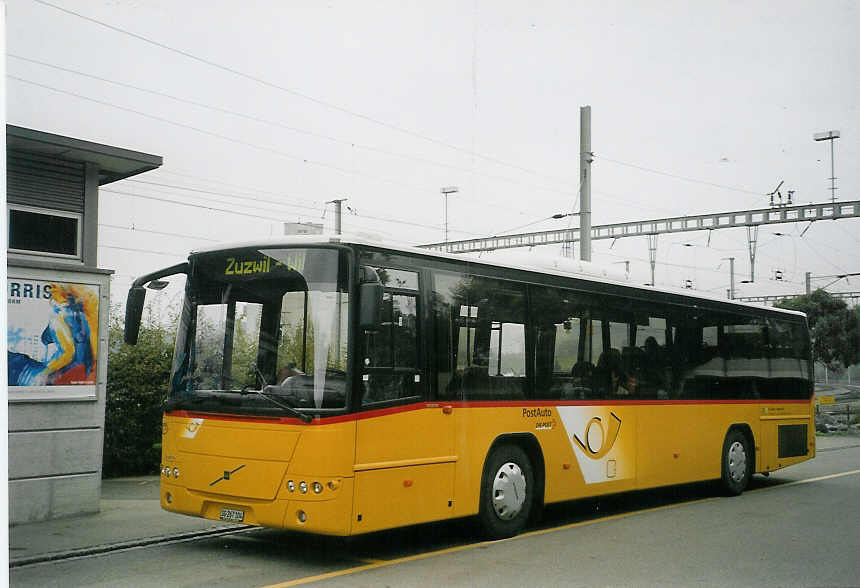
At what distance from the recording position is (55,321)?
11.3 meters

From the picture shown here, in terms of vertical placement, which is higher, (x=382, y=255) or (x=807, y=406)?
(x=382, y=255)

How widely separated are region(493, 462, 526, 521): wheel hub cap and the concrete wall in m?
4.97

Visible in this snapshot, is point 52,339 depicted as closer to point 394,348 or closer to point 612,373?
point 394,348

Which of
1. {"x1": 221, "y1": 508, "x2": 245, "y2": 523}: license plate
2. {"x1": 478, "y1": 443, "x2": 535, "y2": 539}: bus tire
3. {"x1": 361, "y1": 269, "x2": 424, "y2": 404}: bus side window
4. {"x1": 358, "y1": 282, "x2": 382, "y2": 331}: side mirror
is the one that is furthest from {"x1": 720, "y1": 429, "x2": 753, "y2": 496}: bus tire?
{"x1": 221, "y1": 508, "x2": 245, "y2": 523}: license plate

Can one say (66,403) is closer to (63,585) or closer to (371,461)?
(63,585)

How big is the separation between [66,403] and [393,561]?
15.9ft

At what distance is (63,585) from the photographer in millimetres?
7871

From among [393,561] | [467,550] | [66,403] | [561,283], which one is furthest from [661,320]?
[66,403]

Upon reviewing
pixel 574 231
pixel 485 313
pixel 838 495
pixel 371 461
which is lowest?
pixel 838 495

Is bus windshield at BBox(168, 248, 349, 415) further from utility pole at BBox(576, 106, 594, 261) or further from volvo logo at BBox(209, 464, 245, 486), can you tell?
utility pole at BBox(576, 106, 594, 261)

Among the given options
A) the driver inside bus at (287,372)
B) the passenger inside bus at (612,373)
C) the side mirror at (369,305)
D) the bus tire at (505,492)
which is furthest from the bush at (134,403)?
the side mirror at (369,305)

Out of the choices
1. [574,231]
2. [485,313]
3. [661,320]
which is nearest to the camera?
[485,313]

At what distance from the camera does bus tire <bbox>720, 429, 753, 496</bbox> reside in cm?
1483

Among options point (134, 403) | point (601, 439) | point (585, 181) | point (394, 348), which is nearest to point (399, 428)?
point (394, 348)
